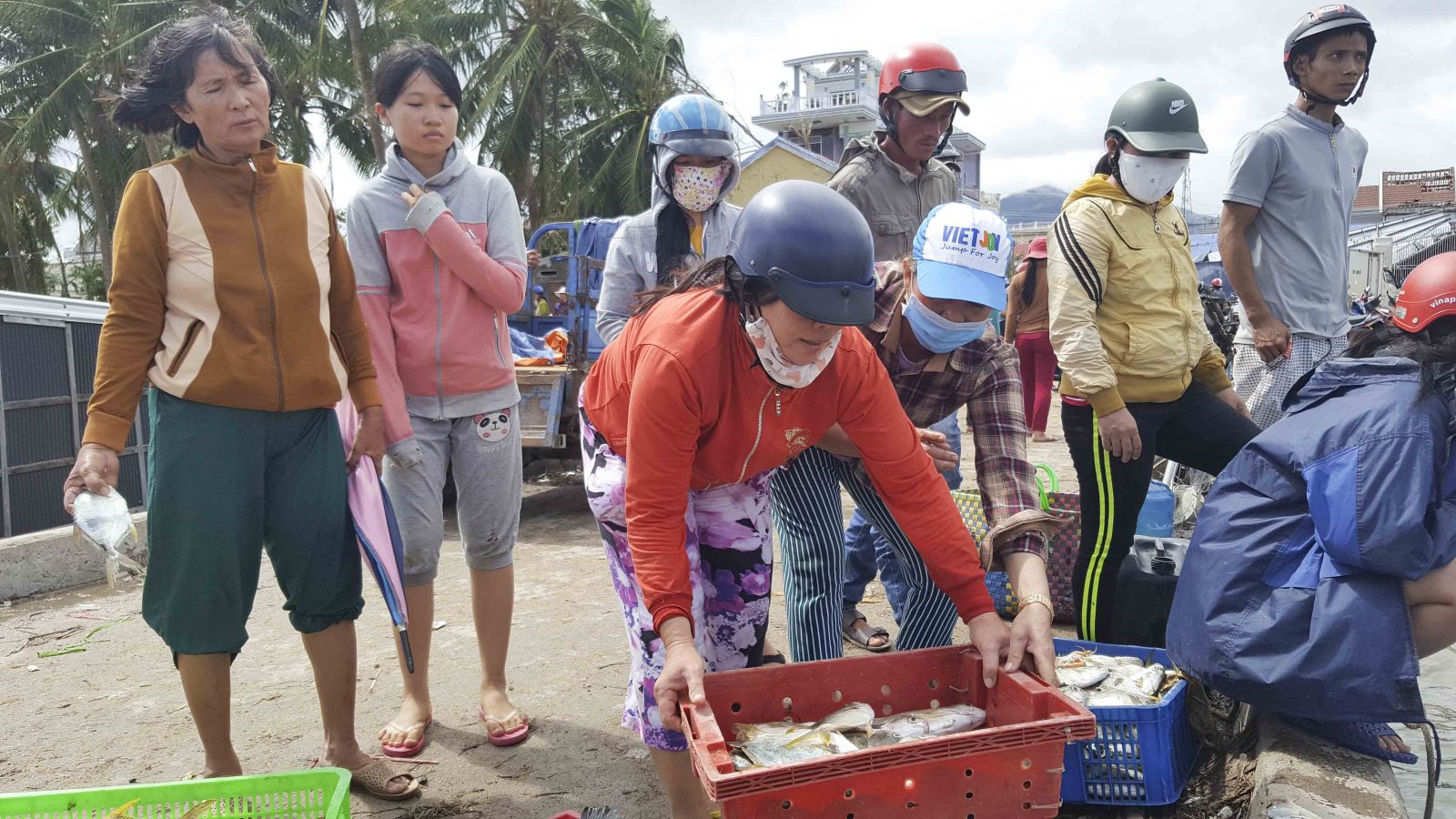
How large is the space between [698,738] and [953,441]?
2.98m

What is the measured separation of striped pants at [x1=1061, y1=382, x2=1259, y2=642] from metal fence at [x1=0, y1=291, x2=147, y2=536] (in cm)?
650

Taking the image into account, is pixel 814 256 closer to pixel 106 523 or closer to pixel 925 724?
pixel 925 724

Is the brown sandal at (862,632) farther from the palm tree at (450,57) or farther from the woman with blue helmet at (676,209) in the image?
the palm tree at (450,57)

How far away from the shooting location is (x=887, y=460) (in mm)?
2275

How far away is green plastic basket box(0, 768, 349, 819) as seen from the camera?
2008mm

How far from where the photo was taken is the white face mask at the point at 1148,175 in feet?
11.0

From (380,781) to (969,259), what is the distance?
6.97 ft

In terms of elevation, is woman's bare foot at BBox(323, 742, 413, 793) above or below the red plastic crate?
below

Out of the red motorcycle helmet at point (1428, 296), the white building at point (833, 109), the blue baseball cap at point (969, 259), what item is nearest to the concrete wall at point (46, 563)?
the blue baseball cap at point (969, 259)

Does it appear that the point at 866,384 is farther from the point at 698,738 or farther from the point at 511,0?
the point at 511,0

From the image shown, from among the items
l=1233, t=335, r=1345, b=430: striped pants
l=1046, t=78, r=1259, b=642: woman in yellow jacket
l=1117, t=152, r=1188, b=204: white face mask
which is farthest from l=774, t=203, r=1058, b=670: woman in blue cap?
l=1233, t=335, r=1345, b=430: striped pants

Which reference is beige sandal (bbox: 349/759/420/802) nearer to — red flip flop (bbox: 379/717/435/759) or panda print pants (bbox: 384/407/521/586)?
red flip flop (bbox: 379/717/435/759)

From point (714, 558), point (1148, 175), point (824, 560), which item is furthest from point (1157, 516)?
point (714, 558)

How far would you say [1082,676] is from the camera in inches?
110
